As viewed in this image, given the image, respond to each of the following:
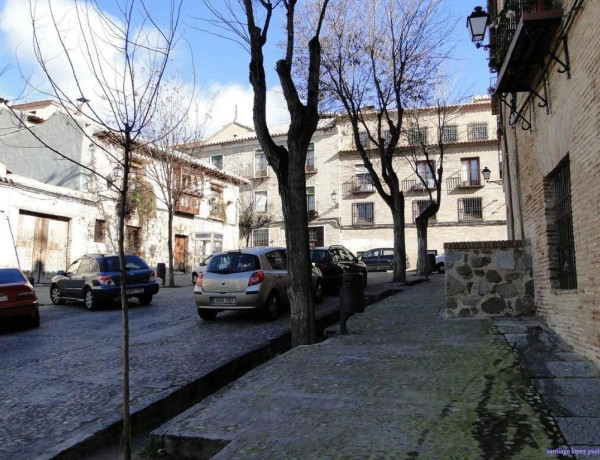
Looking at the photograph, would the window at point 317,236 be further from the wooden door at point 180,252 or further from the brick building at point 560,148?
the brick building at point 560,148

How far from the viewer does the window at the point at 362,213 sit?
3794cm

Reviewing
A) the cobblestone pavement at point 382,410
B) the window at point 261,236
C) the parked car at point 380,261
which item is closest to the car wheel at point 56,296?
the cobblestone pavement at point 382,410

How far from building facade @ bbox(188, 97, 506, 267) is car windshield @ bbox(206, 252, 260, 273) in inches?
1057

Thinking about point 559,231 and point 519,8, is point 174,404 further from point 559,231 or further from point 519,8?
point 519,8

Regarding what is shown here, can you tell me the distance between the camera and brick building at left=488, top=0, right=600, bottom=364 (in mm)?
4617

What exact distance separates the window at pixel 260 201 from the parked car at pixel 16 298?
96.3 feet

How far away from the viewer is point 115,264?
491 inches

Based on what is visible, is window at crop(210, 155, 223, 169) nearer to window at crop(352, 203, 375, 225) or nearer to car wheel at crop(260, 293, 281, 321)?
window at crop(352, 203, 375, 225)

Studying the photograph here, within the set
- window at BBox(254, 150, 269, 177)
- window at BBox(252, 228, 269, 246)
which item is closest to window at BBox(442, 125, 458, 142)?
window at BBox(254, 150, 269, 177)

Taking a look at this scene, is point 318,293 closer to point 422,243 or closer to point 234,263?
point 234,263

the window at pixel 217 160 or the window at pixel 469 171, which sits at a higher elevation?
the window at pixel 217 160

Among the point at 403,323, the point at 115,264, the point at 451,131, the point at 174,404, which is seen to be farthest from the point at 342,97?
the point at 451,131

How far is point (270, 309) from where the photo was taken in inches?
378

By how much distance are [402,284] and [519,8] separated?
1178cm
